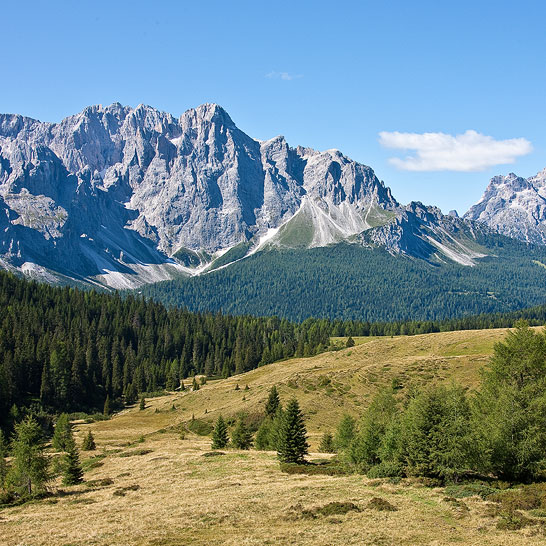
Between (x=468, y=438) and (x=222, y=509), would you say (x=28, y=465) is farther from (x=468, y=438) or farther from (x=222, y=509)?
(x=468, y=438)

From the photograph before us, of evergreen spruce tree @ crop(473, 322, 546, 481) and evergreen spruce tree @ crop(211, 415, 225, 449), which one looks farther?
evergreen spruce tree @ crop(211, 415, 225, 449)

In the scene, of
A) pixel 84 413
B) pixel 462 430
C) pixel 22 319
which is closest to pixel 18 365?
pixel 84 413

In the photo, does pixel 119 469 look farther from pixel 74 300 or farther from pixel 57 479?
pixel 74 300

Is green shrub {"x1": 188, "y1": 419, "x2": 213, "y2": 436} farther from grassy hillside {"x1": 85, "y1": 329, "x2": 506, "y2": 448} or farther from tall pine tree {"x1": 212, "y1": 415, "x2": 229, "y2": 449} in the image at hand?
tall pine tree {"x1": 212, "y1": 415, "x2": 229, "y2": 449}

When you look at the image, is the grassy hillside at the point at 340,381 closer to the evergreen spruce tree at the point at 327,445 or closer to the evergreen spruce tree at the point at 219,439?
the evergreen spruce tree at the point at 327,445

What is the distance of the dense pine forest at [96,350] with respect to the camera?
124125 millimetres

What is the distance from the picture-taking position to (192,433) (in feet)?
301

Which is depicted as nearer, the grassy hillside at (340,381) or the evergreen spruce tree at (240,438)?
the evergreen spruce tree at (240,438)

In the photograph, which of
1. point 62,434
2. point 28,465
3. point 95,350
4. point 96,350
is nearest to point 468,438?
point 28,465

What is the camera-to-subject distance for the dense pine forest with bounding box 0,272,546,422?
12412cm

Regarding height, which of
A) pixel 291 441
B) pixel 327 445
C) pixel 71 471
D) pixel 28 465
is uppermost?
pixel 28 465

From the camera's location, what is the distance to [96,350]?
156250 millimetres

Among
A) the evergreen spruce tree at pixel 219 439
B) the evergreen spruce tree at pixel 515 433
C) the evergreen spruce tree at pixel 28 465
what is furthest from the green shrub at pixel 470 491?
the evergreen spruce tree at pixel 219 439

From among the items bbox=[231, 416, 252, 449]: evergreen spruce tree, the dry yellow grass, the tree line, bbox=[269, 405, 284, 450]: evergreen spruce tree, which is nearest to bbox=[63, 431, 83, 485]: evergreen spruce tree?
the dry yellow grass
